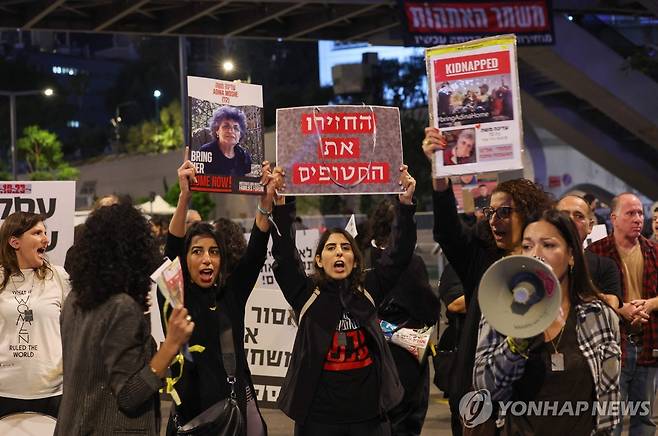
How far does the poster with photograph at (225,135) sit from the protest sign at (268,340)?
377 centimetres

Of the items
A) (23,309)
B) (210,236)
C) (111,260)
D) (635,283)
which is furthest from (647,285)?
(111,260)

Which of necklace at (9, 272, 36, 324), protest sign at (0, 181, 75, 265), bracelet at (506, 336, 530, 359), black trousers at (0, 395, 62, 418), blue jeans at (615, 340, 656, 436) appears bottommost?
blue jeans at (615, 340, 656, 436)

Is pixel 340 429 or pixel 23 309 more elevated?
pixel 23 309

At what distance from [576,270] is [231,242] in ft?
9.93

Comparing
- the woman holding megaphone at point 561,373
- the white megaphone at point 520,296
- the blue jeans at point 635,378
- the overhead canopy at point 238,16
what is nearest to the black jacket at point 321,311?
the woman holding megaphone at point 561,373

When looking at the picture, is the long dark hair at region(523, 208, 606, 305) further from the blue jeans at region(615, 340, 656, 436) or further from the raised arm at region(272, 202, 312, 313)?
the blue jeans at region(615, 340, 656, 436)

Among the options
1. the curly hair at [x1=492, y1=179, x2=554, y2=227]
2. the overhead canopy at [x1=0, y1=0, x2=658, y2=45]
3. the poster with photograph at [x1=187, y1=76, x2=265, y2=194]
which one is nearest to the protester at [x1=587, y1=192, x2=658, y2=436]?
the curly hair at [x1=492, y1=179, x2=554, y2=227]

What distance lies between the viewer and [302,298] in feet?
21.3

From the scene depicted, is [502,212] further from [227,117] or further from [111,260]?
[111,260]

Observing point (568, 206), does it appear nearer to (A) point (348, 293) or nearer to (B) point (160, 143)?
(A) point (348, 293)

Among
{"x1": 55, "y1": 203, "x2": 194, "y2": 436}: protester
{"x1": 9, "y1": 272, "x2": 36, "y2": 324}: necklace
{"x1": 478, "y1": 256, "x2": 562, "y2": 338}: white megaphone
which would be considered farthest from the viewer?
{"x1": 9, "y1": 272, "x2": 36, "y2": 324}: necklace

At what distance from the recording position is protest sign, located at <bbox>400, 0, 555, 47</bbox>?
20406 mm

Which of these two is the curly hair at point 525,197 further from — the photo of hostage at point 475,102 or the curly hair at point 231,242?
the curly hair at point 231,242

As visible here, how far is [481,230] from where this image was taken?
5.81 metres
